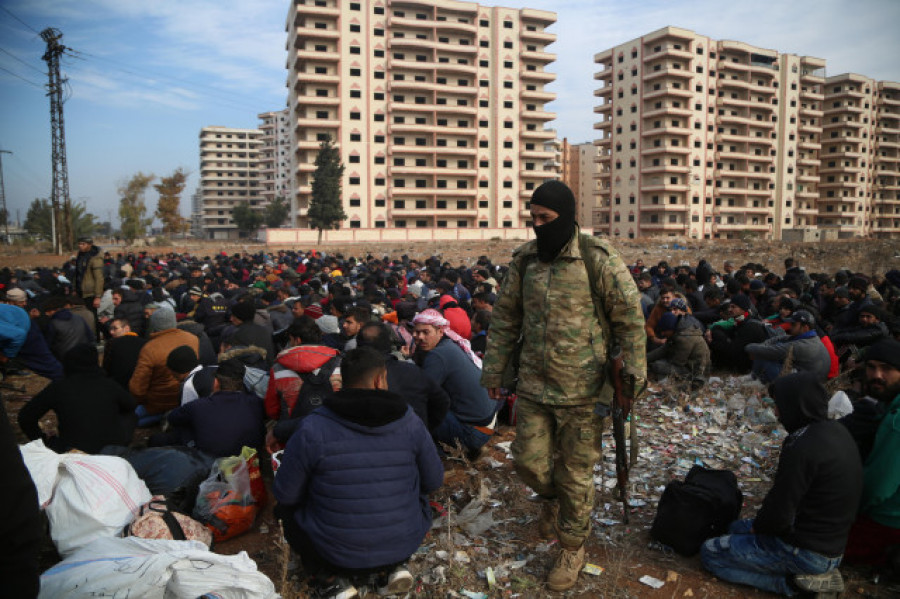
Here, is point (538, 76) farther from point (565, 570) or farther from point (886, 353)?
point (565, 570)

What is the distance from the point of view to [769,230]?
211 feet

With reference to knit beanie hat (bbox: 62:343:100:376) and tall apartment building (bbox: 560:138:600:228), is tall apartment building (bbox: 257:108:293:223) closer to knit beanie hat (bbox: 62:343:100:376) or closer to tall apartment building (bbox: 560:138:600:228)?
tall apartment building (bbox: 560:138:600:228)

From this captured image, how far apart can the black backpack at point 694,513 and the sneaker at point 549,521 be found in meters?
0.63

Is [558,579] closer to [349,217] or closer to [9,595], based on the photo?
[9,595]

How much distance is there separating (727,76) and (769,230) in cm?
1831

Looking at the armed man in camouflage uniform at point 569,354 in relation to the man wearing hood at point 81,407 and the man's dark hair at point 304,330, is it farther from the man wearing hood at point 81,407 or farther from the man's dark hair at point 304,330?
the man wearing hood at point 81,407

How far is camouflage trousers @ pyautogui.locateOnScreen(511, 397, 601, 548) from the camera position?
120 inches

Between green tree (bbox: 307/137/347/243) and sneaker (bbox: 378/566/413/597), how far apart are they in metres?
43.1

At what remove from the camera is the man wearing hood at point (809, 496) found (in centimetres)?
277

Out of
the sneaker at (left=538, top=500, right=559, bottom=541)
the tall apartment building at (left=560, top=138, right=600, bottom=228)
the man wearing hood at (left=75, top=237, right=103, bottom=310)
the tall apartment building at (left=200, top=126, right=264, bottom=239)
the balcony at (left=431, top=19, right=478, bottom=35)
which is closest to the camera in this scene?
the sneaker at (left=538, top=500, right=559, bottom=541)

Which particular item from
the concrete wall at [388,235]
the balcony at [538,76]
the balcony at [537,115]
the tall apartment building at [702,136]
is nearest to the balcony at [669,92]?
the tall apartment building at [702,136]

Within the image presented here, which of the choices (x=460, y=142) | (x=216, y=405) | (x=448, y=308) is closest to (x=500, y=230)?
(x=460, y=142)

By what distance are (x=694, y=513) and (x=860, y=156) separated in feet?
285

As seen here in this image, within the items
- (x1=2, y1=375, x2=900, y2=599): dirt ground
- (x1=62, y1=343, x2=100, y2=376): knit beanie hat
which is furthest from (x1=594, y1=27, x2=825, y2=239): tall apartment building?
(x1=62, y1=343, x2=100, y2=376): knit beanie hat
